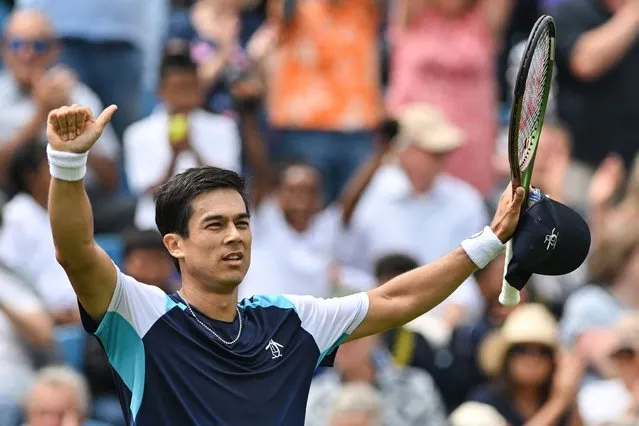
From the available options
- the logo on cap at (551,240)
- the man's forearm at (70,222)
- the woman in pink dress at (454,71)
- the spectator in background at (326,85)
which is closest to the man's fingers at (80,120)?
the man's forearm at (70,222)

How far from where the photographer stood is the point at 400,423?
311 inches

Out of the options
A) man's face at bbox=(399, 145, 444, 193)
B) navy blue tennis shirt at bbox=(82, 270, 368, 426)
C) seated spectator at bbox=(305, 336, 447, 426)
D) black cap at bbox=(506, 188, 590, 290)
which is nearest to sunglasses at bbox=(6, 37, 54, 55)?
man's face at bbox=(399, 145, 444, 193)

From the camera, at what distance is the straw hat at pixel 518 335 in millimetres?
8094

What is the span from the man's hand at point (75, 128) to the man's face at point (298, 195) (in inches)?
191

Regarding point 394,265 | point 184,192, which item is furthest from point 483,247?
point 394,265

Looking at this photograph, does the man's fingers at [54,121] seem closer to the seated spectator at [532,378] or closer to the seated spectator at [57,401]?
the seated spectator at [57,401]

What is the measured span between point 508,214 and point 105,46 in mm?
5458

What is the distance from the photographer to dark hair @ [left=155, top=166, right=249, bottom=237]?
496 cm

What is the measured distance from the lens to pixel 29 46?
948 centimetres

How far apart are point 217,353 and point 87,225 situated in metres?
0.62

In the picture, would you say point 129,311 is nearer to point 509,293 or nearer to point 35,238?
point 509,293

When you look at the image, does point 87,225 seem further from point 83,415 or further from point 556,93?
point 556,93

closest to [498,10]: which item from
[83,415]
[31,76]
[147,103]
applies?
[147,103]

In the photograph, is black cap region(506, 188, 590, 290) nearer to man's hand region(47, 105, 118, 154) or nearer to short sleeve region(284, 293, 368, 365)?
short sleeve region(284, 293, 368, 365)
